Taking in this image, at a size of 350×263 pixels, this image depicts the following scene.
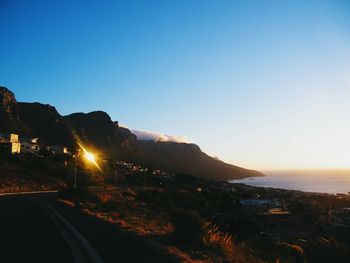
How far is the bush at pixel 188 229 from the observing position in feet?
43.1

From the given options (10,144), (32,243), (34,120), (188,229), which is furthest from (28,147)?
(188,229)

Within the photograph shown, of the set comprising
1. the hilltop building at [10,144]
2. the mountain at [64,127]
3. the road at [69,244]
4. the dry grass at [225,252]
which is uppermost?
the mountain at [64,127]

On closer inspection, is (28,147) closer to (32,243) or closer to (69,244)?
(32,243)

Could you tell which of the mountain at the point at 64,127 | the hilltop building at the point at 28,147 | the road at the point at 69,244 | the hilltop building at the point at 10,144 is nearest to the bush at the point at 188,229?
the road at the point at 69,244

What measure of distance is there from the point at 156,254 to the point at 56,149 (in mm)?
113429

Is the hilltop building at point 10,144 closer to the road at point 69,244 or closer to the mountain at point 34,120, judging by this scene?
the mountain at point 34,120

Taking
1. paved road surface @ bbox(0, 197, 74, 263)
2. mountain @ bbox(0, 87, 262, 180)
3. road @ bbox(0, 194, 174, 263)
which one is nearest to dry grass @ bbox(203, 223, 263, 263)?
road @ bbox(0, 194, 174, 263)

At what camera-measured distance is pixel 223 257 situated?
11281 mm

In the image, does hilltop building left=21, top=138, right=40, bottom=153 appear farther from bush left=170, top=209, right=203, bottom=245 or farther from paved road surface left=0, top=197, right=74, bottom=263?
bush left=170, top=209, right=203, bottom=245

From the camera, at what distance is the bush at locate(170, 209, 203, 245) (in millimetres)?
13125

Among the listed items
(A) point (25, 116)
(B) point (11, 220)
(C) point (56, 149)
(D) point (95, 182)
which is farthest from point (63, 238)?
(A) point (25, 116)

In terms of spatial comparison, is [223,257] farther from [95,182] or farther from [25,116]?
[25,116]

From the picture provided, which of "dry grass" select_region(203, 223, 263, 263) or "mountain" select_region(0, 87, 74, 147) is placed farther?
"mountain" select_region(0, 87, 74, 147)

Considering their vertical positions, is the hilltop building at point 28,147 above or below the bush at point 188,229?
above
